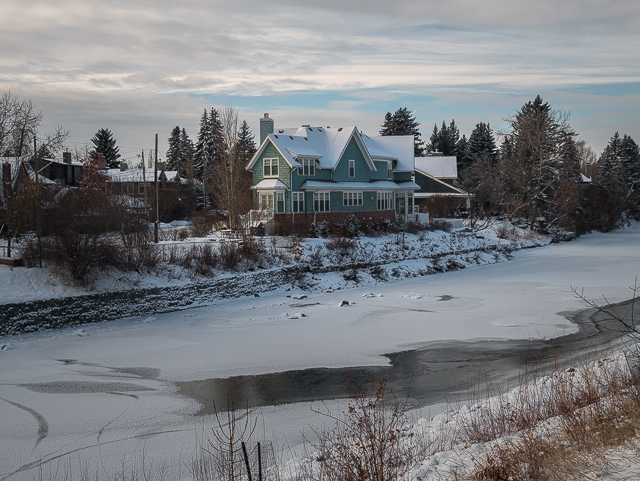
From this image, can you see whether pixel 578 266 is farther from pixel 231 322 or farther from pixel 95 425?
pixel 95 425

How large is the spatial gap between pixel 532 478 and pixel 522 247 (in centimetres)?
4216

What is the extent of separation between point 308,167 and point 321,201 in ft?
8.69

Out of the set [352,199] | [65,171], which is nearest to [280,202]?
[352,199]

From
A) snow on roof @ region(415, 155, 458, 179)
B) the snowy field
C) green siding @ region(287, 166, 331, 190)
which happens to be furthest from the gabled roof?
snow on roof @ region(415, 155, 458, 179)

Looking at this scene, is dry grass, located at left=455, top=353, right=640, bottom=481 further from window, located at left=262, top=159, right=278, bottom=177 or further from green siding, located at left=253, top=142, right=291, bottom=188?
window, located at left=262, top=159, right=278, bottom=177

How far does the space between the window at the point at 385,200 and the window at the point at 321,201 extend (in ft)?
19.5

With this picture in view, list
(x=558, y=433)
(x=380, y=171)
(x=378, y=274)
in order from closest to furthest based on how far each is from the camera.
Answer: (x=558, y=433) → (x=378, y=274) → (x=380, y=171)

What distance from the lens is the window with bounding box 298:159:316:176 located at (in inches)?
1598

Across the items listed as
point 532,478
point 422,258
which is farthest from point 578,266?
point 532,478

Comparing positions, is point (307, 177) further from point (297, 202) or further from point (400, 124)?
point (400, 124)

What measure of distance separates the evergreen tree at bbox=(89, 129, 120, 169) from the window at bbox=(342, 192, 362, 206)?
4516cm

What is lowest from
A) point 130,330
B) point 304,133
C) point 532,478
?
point 130,330

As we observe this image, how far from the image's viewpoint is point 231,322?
2125 cm

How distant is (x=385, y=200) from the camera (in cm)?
4694
